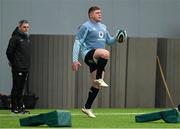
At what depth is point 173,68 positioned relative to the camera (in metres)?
19.8

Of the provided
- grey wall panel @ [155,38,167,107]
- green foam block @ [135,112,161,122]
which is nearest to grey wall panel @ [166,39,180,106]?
grey wall panel @ [155,38,167,107]

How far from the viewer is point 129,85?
19.5 m

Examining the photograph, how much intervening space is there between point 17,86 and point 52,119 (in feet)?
14.2

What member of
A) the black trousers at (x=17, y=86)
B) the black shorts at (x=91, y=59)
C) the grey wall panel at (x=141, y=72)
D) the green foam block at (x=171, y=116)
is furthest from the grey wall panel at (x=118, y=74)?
the green foam block at (x=171, y=116)

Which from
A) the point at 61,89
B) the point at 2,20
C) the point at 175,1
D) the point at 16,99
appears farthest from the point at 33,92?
the point at 175,1

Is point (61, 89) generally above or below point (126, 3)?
below

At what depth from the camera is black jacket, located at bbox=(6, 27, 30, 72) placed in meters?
15.0

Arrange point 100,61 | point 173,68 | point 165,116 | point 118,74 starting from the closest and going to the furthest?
point 165,116 → point 100,61 → point 118,74 → point 173,68

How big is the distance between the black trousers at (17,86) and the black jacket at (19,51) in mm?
115

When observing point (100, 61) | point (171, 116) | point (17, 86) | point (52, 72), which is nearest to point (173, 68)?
point (52, 72)

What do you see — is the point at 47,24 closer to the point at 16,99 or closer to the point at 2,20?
the point at 2,20

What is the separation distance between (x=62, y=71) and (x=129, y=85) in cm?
180

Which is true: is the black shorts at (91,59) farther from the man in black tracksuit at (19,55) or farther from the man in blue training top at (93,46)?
the man in black tracksuit at (19,55)

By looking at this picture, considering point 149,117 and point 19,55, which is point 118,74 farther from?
point 149,117
